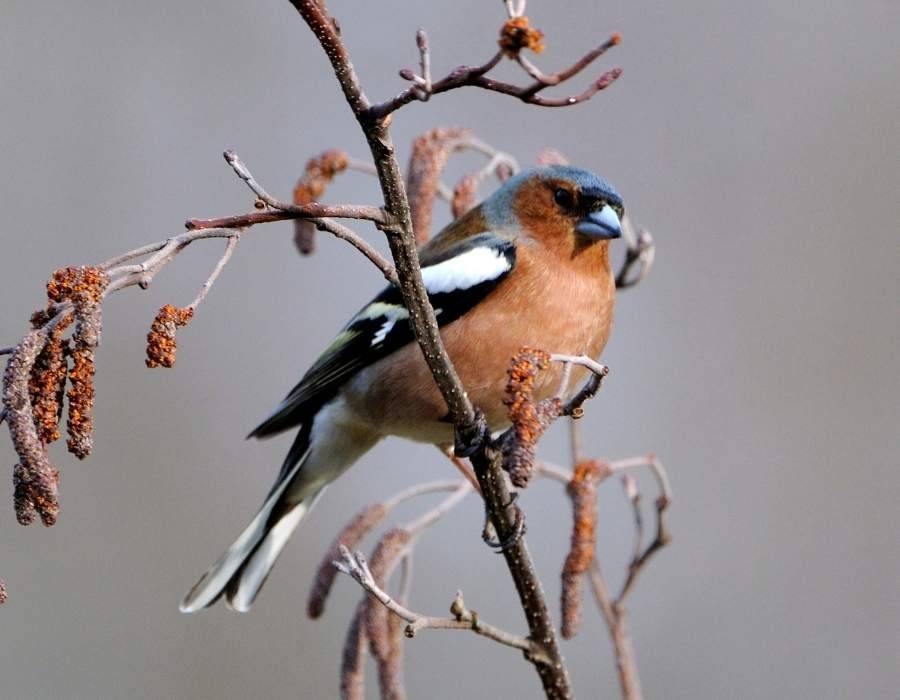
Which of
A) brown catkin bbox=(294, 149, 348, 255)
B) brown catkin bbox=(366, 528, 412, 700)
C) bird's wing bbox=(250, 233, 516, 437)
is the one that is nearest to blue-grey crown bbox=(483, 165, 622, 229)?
bird's wing bbox=(250, 233, 516, 437)

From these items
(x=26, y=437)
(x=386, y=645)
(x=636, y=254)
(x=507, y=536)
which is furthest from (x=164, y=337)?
(x=636, y=254)

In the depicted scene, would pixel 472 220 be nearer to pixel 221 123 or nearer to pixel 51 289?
pixel 51 289

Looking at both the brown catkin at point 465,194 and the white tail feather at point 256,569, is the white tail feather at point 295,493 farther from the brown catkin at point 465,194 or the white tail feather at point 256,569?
the brown catkin at point 465,194

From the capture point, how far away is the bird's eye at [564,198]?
3.88m

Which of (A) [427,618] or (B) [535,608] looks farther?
(B) [535,608]

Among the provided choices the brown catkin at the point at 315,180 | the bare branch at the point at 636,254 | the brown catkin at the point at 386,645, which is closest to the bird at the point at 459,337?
the bare branch at the point at 636,254

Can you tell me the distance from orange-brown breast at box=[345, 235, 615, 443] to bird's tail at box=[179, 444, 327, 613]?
0.42 meters

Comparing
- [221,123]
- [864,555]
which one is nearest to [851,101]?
[864,555]

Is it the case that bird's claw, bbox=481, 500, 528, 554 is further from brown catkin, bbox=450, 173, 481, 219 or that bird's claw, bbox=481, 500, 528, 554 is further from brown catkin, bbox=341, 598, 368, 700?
brown catkin, bbox=450, 173, 481, 219

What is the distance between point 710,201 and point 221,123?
2911 millimetres

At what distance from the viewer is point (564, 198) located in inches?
153

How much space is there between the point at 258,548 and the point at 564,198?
61.7 inches

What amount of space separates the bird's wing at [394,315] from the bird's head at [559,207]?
0.12 m

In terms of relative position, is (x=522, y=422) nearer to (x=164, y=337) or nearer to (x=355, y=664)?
(x=164, y=337)
